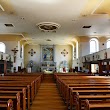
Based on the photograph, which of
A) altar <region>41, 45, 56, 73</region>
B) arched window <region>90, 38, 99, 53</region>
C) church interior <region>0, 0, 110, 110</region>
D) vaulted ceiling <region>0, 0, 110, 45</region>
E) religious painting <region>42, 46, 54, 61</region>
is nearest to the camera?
church interior <region>0, 0, 110, 110</region>

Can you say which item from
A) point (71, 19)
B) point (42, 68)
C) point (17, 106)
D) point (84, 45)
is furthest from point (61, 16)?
point (42, 68)

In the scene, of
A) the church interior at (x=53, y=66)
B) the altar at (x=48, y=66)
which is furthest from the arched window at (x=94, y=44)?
the altar at (x=48, y=66)

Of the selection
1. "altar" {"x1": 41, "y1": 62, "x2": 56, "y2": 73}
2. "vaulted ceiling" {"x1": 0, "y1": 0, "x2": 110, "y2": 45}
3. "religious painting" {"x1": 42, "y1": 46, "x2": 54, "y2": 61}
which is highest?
"vaulted ceiling" {"x1": 0, "y1": 0, "x2": 110, "y2": 45}

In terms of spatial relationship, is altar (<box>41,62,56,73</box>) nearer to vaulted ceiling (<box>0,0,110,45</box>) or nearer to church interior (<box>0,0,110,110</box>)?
church interior (<box>0,0,110,110</box>)

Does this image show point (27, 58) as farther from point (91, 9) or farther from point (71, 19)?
point (91, 9)

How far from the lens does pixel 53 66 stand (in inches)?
948

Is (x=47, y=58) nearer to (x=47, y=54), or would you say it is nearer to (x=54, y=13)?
(x=47, y=54)

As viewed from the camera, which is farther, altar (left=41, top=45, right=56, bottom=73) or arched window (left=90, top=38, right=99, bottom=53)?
altar (left=41, top=45, right=56, bottom=73)

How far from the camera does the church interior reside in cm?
365

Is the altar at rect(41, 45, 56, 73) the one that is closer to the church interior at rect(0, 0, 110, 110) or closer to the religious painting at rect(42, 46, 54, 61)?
the religious painting at rect(42, 46, 54, 61)

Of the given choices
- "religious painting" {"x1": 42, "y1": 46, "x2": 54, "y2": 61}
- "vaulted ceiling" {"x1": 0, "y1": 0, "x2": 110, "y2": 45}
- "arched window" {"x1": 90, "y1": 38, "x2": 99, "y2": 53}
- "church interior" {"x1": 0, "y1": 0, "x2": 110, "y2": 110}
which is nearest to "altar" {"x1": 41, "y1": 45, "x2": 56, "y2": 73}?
"religious painting" {"x1": 42, "y1": 46, "x2": 54, "y2": 61}

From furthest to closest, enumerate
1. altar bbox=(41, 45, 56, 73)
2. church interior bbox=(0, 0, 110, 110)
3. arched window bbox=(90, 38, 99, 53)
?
altar bbox=(41, 45, 56, 73), arched window bbox=(90, 38, 99, 53), church interior bbox=(0, 0, 110, 110)

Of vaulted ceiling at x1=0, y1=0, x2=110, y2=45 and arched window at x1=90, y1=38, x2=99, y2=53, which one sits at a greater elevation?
vaulted ceiling at x1=0, y1=0, x2=110, y2=45

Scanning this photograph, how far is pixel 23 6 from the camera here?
31.0ft
